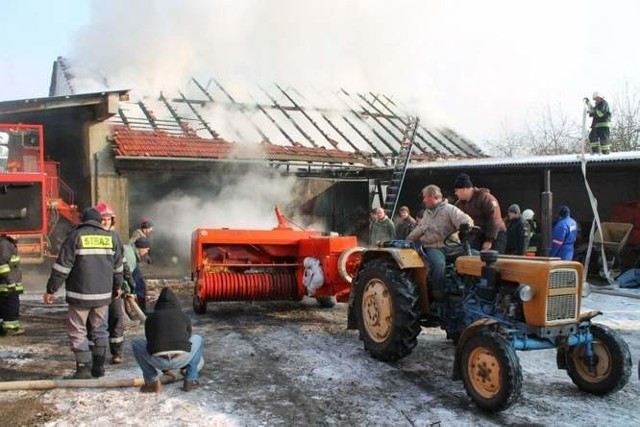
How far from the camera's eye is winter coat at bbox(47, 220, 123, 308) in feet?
14.8

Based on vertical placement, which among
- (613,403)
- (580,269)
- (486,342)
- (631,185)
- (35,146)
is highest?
(35,146)

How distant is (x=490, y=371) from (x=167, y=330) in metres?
2.25

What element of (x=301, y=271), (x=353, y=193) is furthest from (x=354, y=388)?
(x=353, y=193)

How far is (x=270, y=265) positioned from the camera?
720 centimetres

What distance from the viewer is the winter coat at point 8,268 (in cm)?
611

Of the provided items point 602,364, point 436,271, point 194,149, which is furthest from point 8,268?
point 194,149

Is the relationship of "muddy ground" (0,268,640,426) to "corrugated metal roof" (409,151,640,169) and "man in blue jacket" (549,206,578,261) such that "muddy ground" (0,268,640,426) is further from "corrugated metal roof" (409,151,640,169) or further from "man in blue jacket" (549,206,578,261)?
"corrugated metal roof" (409,151,640,169)

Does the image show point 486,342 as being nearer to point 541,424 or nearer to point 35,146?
point 541,424

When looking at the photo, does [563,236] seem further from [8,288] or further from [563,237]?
[8,288]

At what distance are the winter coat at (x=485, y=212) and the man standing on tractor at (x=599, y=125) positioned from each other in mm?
5698

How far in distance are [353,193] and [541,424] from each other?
10.7 meters

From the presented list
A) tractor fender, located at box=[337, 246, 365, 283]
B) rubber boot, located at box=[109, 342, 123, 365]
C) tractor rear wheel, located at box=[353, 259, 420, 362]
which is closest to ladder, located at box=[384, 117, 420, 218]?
tractor fender, located at box=[337, 246, 365, 283]

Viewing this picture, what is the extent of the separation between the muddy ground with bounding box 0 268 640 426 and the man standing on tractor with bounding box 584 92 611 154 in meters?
5.20

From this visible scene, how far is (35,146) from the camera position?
8.43m
